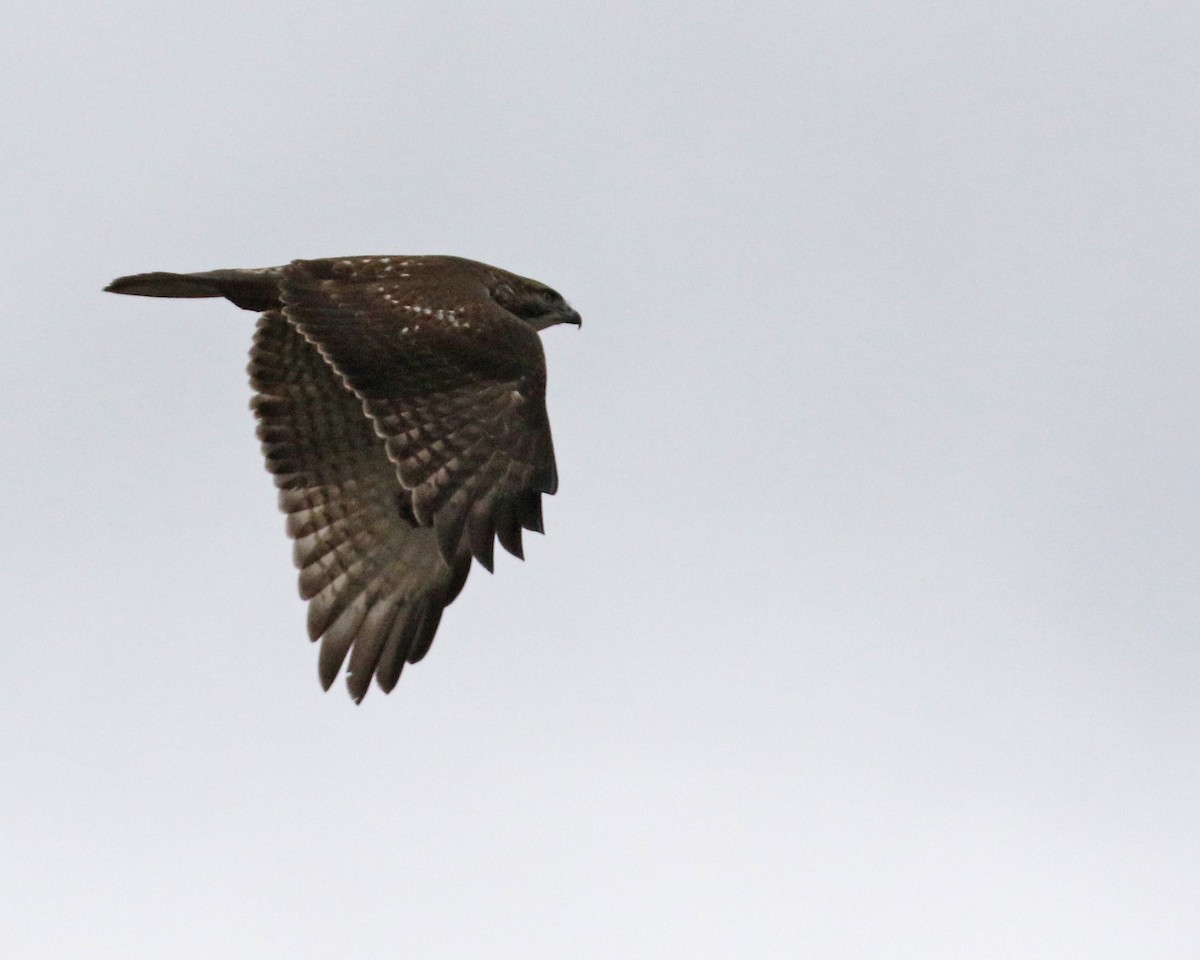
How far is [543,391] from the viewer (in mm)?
14305

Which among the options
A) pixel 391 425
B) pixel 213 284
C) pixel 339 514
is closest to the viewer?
pixel 391 425

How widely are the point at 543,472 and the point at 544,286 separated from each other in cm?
261

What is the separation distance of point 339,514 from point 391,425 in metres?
1.73

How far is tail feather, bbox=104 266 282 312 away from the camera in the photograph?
1500 cm

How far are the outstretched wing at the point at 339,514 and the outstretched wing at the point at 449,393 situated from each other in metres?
0.79

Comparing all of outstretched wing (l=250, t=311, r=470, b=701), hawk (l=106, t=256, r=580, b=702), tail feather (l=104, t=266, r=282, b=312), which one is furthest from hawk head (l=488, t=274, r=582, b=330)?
tail feather (l=104, t=266, r=282, b=312)

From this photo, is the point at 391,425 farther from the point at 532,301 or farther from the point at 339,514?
the point at 532,301

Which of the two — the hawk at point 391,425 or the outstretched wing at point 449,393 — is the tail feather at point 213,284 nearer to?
the hawk at point 391,425

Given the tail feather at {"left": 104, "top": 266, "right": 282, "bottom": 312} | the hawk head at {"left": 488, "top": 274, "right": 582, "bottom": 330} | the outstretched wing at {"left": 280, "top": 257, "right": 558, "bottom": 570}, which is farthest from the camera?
the hawk head at {"left": 488, "top": 274, "right": 582, "bottom": 330}

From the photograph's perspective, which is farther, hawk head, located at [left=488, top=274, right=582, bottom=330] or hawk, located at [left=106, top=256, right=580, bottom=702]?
hawk head, located at [left=488, top=274, right=582, bottom=330]

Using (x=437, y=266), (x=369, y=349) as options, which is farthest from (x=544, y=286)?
(x=369, y=349)

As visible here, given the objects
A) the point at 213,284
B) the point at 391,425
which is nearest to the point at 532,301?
the point at 213,284

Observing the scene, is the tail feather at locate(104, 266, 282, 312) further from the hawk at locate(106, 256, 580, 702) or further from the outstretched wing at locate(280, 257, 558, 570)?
the outstretched wing at locate(280, 257, 558, 570)

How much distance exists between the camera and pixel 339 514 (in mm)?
15516
